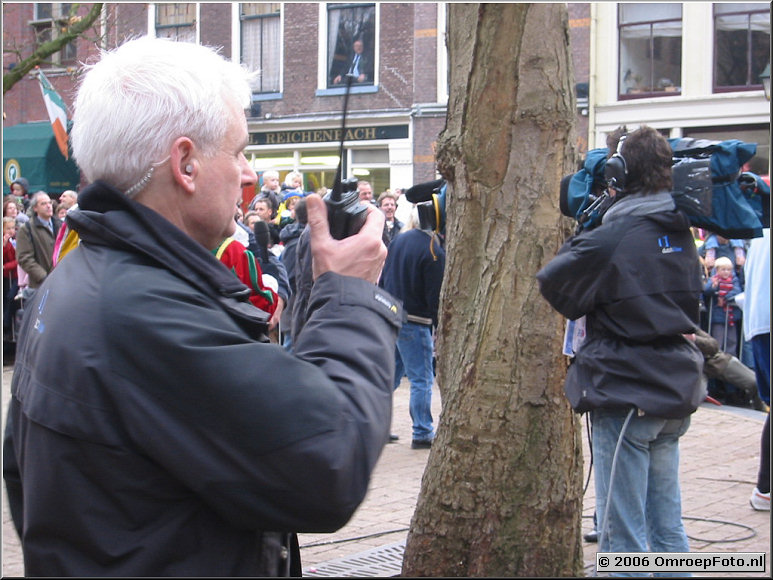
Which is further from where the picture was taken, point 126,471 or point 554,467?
point 554,467

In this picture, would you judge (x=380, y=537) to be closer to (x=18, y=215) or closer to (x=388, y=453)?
(x=388, y=453)

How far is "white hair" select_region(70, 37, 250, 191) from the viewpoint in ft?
5.65

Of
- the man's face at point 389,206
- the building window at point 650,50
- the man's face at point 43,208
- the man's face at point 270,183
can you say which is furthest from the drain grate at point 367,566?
the building window at point 650,50

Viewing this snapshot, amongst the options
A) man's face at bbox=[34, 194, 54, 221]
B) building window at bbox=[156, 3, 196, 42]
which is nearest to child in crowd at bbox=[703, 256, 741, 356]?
man's face at bbox=[34, 194, 54, 221]

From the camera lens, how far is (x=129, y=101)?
1.72m

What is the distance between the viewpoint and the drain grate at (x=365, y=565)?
4.80 meters

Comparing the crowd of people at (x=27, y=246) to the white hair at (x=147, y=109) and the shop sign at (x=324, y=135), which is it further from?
the shop sign at (x=324, y=135)

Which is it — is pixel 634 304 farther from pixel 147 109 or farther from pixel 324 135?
pixel 324 135

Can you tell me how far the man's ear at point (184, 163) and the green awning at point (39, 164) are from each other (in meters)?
23.9

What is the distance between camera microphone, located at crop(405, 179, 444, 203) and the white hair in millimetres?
4530

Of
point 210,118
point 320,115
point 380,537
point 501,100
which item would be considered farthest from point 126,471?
point 320,115

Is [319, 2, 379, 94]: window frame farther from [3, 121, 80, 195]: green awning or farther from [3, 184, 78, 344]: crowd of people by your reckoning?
[3, 184, 78, 344]: crowd of people

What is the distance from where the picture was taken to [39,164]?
972 inches

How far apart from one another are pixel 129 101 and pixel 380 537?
422cm
